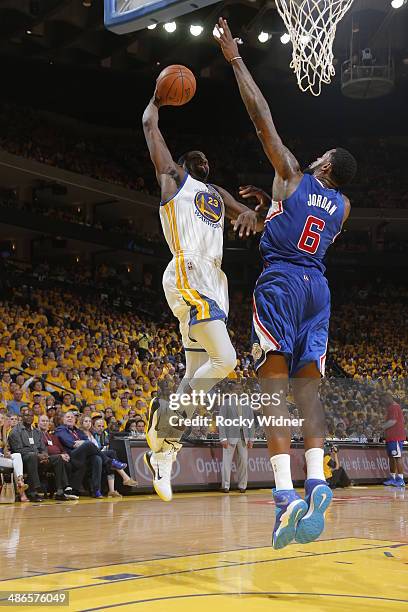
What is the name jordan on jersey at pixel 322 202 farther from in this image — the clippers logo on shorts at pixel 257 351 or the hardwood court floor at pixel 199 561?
the hardwood court floor at pixel 199 561

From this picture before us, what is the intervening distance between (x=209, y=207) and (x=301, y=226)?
153 centimetres

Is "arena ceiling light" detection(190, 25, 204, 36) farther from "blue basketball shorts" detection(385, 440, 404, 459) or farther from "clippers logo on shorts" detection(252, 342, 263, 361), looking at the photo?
"clippers logo on shorts" detection(252, 342, 263, 361)

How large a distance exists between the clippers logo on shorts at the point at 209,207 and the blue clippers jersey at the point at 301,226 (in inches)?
50.8

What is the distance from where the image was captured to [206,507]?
9859 mm

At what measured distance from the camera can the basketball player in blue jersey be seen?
15.1 ft

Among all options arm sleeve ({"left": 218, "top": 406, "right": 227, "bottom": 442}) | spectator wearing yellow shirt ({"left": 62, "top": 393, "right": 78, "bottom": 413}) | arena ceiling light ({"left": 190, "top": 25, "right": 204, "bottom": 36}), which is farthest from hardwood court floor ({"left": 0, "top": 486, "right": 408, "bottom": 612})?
arena ceiling light ({"left": 190, "top": 25, "right": 204, "bottom": 36})

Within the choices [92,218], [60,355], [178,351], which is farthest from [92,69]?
[60,355]

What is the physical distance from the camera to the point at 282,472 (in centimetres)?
450

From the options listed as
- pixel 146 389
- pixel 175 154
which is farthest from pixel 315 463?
pixel 175 154

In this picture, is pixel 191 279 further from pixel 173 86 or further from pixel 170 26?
pixel 170 26

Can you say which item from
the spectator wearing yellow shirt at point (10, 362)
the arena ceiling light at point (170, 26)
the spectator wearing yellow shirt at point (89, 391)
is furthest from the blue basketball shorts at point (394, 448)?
the arena ceiling light at point (170, 26)

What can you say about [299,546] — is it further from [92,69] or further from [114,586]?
[92,69]

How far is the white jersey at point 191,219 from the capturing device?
20.0 ft

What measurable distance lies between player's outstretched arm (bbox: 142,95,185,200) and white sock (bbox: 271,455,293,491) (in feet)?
7.89
